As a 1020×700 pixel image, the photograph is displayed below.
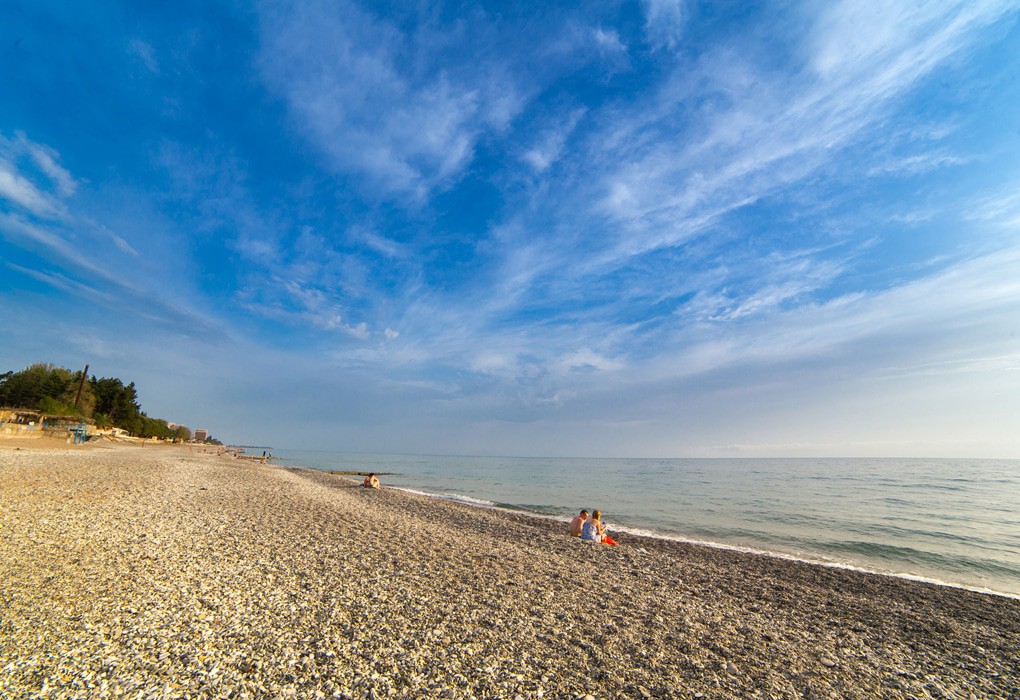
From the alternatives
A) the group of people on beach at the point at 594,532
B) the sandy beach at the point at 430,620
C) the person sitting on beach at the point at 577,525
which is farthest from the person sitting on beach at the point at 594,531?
the sandy beach at the point at 430,620

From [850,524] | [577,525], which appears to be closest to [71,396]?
[577,525]

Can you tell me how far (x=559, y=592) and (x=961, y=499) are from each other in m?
52.4

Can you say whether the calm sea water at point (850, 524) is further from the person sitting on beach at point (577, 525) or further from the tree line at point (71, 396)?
the tree line at point (71, 396)

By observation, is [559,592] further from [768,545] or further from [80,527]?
[768,545]

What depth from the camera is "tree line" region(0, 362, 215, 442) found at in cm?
7062

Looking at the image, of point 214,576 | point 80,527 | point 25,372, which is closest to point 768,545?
point 214,576

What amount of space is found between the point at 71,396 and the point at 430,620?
338ft

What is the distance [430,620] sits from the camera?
25.9 ft

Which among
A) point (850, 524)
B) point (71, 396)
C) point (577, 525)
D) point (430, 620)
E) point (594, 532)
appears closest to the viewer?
point (430, 620)

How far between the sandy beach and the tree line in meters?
82.0

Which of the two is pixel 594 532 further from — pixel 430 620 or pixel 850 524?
pixel 850 524

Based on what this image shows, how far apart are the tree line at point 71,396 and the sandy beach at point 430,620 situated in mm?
81997

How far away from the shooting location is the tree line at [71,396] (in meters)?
70.6

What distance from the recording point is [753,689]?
21.3ft
